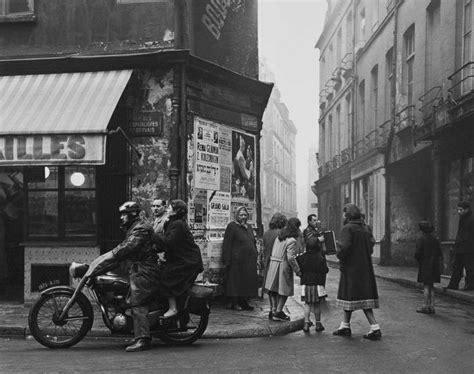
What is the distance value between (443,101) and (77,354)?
43.3ft

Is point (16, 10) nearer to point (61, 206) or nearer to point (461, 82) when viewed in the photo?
point (61, 206)

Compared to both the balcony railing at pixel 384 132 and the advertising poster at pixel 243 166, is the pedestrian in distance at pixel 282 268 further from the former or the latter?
the balcony railing at pixel 384 132

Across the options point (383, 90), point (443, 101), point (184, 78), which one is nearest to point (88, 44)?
point (184, 78)

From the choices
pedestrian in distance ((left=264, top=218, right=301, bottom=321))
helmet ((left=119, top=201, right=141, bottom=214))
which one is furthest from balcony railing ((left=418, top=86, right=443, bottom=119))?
helmet ((left=119, top=201, right=141, bottom=214))

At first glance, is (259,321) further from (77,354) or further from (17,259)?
(17,259)

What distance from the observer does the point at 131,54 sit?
11.1 meters

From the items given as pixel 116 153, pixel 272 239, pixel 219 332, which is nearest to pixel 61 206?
pixel 116 153

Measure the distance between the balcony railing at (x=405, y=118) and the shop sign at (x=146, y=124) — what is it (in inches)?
472

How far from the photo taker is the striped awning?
9914mm

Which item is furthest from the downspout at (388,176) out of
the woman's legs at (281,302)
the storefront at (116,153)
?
the woman's legs at (281,302)

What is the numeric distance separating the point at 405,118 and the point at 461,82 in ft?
15.7

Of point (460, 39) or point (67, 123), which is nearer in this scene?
point (67, 123)

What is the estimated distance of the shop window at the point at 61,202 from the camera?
1100cm

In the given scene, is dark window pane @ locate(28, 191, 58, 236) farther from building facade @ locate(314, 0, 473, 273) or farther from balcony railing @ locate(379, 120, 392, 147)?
balcony railing @ locate(379, 120, 392, 147)
